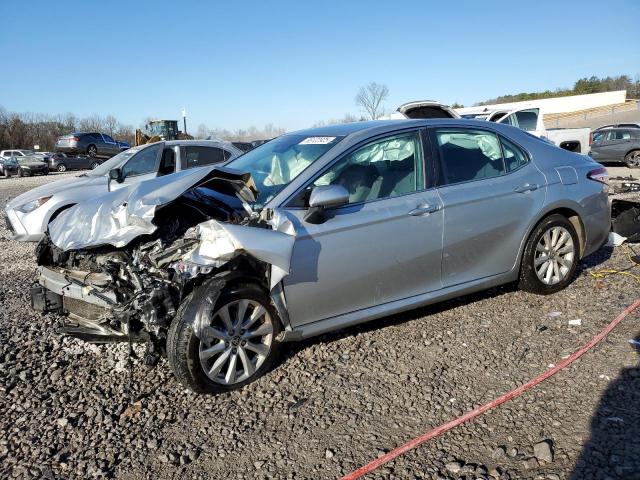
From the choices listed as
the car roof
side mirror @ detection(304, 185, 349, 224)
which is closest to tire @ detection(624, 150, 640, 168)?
the car roof

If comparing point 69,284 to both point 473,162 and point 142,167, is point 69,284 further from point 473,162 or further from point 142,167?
point 142,167

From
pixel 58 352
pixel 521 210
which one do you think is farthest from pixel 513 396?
pixel 58 352

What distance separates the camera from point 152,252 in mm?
3496

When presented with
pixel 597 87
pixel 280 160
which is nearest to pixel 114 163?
pixel 280 160

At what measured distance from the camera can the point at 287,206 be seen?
11.4 ft

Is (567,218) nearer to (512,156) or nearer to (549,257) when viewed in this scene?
(549,257)

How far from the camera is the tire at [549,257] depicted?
4.54 meters

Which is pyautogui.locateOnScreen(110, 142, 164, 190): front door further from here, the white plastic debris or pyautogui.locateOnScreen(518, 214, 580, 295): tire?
the white plastic debris

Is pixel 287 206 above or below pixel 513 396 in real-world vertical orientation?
above

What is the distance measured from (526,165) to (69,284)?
12.8ft

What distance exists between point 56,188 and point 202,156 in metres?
2.40

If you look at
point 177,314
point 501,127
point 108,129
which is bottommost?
point 177,314

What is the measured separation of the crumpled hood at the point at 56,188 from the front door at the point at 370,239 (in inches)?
214

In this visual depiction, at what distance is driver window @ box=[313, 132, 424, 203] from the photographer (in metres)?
3.74
